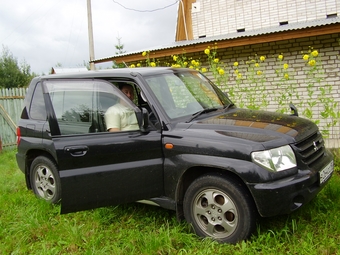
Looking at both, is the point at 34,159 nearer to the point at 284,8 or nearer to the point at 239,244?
the point at 239,244

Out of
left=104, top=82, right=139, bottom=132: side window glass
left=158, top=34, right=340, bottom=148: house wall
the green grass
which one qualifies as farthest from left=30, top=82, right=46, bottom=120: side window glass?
left=158, top=34, right=340, bottom=148: house wall

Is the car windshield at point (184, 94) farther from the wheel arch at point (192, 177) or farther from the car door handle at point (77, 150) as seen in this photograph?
the car door handle at point (77, 150)

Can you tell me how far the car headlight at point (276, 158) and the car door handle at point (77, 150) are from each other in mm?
1748

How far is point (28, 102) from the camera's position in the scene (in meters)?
5.09

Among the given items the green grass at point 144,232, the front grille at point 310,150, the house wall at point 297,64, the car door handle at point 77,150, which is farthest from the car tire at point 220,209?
the house wall at point 297,64

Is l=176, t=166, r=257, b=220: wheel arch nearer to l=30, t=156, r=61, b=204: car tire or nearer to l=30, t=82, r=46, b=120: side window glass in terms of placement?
l=30, t=156, r=61, b=204: car tire

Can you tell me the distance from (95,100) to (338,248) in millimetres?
2961

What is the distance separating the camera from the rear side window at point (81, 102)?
3736mm

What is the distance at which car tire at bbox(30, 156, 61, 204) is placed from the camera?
470 centimetres

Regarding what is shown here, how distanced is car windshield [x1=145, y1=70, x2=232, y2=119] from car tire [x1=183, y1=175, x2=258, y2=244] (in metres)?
0.90

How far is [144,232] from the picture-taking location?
3855mm

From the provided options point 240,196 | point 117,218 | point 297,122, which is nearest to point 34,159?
point 117,218

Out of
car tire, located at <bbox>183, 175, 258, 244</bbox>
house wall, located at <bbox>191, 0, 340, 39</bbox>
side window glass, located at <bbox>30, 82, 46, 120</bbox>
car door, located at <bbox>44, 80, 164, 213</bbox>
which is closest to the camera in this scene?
car tire, located at <bbox>183, 175, 258, 244</bbox>

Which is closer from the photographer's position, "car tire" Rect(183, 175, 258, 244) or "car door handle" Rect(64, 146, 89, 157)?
"car tire" Rect(183, 175, 258, 244)
